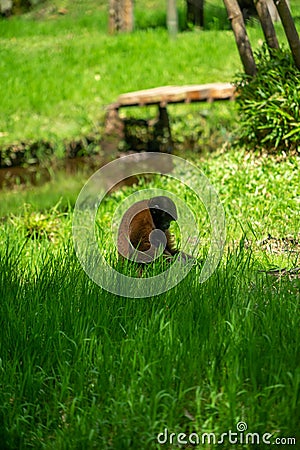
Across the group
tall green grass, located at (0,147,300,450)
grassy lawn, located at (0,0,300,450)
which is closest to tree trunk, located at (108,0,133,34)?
grassy lawn, located at (0,0,300,450)

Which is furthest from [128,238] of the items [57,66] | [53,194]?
[57,66]

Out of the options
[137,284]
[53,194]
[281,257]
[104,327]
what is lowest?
[104,327]

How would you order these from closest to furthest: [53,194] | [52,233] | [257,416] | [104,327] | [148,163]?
[257,416] → [104,327] → [52,233] → [53,194] → [148,163]

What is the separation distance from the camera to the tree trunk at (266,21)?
6852 mm

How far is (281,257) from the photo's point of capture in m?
4.42

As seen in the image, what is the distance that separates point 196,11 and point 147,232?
1106 cm

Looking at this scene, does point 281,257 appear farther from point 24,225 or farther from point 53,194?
point 53,194

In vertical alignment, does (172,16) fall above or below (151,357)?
above

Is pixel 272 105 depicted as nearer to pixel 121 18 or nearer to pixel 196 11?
pixel 121 18

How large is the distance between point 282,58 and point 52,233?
2.75 meters

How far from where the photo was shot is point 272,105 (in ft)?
22.2

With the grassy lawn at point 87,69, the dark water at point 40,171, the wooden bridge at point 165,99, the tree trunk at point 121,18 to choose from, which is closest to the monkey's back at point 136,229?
the wooden bridge at point 165,99

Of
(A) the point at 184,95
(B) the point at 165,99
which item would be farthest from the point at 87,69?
(A) the point at 184,95

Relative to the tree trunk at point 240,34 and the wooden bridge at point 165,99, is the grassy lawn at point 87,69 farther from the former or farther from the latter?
the tree trunk at point 240,34
